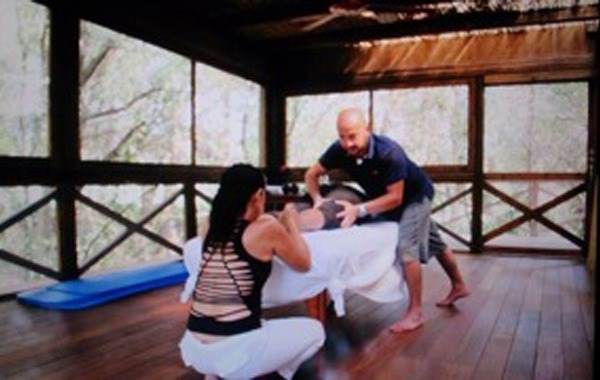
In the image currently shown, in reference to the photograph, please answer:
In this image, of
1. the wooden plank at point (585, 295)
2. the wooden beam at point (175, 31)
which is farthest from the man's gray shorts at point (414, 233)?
the wooden beam at point (175, 31)

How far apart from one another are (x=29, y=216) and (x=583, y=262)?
16.8ft

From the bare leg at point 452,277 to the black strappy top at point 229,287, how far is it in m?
1.82

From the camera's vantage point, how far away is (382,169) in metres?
2.89

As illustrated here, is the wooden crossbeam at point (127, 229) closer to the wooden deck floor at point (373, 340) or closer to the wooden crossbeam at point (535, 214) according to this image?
the wooden deck floor at point (373, 340)

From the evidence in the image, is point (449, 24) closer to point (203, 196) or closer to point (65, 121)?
point (203, 196)

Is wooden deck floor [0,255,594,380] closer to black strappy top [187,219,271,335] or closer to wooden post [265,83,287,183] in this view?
black strappy top [187,219,271,335]

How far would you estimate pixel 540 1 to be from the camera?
4859 millimetres

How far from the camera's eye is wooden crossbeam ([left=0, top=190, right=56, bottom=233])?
359cm

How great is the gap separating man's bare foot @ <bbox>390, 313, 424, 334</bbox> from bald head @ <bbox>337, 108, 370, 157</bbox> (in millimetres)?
994

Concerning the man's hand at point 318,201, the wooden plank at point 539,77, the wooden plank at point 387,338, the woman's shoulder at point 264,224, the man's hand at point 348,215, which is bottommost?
the wooden plank at point 387,338

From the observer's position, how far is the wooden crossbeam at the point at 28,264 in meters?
3.58

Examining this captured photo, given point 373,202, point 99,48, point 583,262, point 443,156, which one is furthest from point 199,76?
point 583,262

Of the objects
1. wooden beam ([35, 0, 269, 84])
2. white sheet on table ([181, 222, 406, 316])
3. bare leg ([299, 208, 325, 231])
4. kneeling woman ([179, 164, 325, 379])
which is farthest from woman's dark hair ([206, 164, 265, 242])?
wooden beam ([35, 0, 269, 84])

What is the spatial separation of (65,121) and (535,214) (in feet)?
16.1
